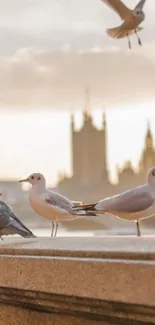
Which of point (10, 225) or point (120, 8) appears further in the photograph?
point (120, 8)

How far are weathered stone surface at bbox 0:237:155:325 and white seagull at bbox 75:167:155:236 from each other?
1.09 feet

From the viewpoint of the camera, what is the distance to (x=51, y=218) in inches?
53.6

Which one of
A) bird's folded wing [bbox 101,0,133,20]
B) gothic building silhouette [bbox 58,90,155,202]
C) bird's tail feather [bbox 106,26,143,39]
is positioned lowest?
gothic building silhouette [bbox 58,90,155,202]

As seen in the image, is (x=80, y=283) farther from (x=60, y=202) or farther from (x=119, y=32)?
(x=119, y=32)

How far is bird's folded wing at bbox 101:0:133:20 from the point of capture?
53.0 inches

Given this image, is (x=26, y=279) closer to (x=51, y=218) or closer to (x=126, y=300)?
(x=126, y=300)

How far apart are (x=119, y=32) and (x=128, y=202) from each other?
0.43 metres

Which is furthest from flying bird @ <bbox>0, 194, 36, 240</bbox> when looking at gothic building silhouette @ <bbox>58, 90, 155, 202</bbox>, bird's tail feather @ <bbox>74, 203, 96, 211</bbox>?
gothic building silhouette @ <bbox>58, 90, 155, 202</bbox>

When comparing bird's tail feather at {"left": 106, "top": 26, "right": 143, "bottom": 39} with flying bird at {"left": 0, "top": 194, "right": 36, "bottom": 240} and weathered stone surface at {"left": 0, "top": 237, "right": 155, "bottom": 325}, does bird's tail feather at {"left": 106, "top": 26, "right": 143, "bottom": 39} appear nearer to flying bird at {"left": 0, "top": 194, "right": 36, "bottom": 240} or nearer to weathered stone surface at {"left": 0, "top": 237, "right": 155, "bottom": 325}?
flying bird at {"left": 0, "top": 194, "right": 36, "bottom": 240}

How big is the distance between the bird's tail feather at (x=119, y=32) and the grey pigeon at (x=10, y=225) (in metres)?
0.49

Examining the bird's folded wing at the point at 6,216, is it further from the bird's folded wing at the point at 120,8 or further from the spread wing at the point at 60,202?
the bird's folded wing at the point at 120,8

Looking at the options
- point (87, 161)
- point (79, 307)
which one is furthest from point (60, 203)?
point (87, 161)

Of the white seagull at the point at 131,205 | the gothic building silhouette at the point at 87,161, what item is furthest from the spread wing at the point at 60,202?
the gothic building silhouette at the point at 87,161

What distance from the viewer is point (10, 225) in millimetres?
1098
